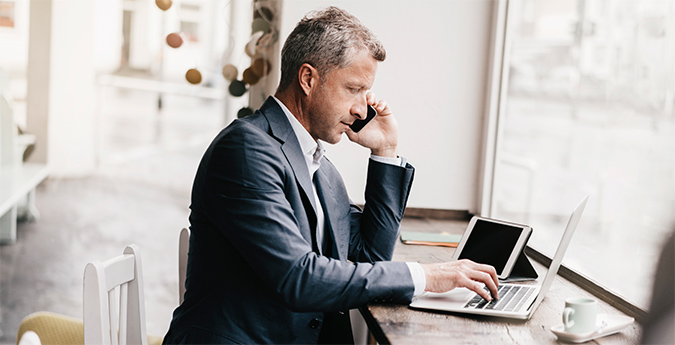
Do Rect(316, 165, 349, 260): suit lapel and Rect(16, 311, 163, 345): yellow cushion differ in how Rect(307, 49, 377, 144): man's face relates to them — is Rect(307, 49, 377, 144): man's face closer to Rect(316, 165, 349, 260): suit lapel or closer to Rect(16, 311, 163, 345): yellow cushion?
Rect(316, 165, 349, 260): suit lapel

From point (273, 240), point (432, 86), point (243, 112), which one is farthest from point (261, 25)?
point (273, 240)

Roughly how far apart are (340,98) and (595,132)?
35.2 inches

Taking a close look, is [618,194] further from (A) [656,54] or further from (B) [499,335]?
(B) [499,335]

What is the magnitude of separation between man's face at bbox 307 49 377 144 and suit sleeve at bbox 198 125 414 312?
0.67ft

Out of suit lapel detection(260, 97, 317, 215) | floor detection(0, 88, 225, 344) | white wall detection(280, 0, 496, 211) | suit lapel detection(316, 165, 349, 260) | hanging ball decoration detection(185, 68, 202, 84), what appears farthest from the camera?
floor detection(0, 88, 225, 344)

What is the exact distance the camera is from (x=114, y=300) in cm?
148

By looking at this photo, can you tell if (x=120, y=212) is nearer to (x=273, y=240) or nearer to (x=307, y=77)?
(x=307, y=77)

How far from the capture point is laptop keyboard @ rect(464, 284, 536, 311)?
1282 millimetres

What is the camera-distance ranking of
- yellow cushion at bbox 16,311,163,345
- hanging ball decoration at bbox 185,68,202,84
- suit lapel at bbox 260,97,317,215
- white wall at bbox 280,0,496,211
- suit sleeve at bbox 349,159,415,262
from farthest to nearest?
1. hanging ball decoration at bbox 185,68,202,84
2. white wall at bbox 280,0,496,211
3. yellow cushion at bbox 16,311,163,345
4. suit sleeve at bbox 349,159,415,262
5. suit lapel at bbox 260,97,317,215

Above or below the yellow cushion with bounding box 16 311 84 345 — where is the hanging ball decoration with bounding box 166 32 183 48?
above

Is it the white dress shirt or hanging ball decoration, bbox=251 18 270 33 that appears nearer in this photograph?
the white dress shirt

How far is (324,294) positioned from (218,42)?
209 cm

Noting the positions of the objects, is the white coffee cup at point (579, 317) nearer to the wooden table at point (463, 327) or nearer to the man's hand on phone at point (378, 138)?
the wooden table at point (463, 327)

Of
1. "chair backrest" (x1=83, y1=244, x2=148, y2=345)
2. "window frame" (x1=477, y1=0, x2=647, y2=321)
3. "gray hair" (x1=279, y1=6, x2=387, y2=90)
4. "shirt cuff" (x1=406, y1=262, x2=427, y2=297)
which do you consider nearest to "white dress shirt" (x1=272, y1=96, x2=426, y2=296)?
"shirt cuff" (x1=406, y1=262, x2=427, y2=297)
